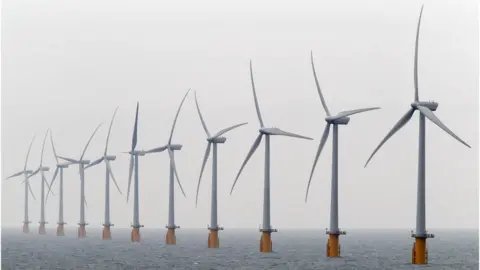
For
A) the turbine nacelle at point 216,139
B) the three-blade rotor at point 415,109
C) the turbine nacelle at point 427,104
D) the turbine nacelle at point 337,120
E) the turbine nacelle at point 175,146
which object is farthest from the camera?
the turbine nacelle at point 175,146

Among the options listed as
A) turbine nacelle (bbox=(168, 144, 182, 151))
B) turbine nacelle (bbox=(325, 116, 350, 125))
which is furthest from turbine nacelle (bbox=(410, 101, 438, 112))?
turbine nacelle (bbox=(168, 144, 182, 151))

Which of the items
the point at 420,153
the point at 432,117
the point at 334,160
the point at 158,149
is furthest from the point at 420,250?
the point at 158,149

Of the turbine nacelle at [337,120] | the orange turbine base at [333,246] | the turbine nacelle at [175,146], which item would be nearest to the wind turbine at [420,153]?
the turbine nacelle at [337,120]

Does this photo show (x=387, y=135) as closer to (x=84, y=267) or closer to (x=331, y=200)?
(x=331, y=200)

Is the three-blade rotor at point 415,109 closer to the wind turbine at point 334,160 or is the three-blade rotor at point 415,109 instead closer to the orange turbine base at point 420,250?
the wind turbine at point 334,160

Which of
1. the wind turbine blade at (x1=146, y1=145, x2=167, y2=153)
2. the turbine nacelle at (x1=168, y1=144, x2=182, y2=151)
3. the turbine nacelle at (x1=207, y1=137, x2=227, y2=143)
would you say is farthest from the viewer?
the wind turbine blade at (x1=146, y1=145, x2=167, y2=153)

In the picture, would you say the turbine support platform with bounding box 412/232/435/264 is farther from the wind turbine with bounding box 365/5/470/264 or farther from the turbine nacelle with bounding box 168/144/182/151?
the turbine nacelle with bounding box 168/144/182/151

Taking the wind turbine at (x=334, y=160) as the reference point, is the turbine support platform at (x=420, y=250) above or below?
below

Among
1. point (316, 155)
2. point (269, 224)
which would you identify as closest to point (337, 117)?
point (316, 155)

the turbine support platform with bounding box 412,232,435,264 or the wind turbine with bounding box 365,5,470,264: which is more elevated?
the wind turbine with bounding box 365,5,470,264

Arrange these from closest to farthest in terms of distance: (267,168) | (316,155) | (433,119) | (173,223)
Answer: (433,119), (316,155), (267,168), (173,223)

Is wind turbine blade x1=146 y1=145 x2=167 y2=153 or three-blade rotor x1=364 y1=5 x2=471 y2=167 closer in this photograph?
three-blade rotor x1=364 y1=5 x2=471 y2=167
